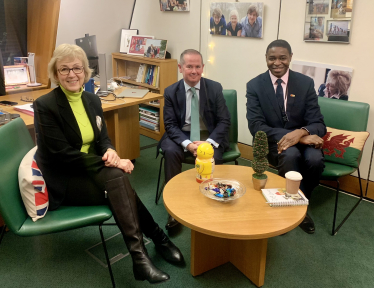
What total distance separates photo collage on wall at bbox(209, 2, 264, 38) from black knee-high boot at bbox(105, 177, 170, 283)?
2.17 metres

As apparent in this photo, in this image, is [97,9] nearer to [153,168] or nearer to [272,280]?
[153,168]

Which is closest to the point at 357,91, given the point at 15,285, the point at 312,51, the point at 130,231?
the point at 312,51

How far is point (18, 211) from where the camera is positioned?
172 centimetres

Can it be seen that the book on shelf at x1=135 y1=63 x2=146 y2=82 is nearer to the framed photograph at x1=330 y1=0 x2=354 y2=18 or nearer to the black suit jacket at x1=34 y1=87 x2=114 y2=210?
the framed photograph at x1=330 y1=0 x2=354 y2=18

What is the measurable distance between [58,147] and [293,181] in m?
1.28

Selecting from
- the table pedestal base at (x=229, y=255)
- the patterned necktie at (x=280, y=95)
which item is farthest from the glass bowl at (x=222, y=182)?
the patterned necktie at (x=280, y=95)

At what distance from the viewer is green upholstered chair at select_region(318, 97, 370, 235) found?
8.08 ft

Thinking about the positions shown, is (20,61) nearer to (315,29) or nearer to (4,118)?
(4,118)

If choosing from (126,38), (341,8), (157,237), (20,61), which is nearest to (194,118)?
(157,237)

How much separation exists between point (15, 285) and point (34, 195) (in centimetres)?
59

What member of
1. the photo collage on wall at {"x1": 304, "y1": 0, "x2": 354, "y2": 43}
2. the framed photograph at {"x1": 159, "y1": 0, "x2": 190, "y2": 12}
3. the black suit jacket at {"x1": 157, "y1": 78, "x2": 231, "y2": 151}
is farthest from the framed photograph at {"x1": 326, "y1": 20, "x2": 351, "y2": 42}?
the framed photograph at {"x1": 159, "y1": 0, "x2": 190, "y2": 12}

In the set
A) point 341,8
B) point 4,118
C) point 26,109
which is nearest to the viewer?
point 4,118

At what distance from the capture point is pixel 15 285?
1.94 metres

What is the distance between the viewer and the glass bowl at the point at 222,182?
1.80m
